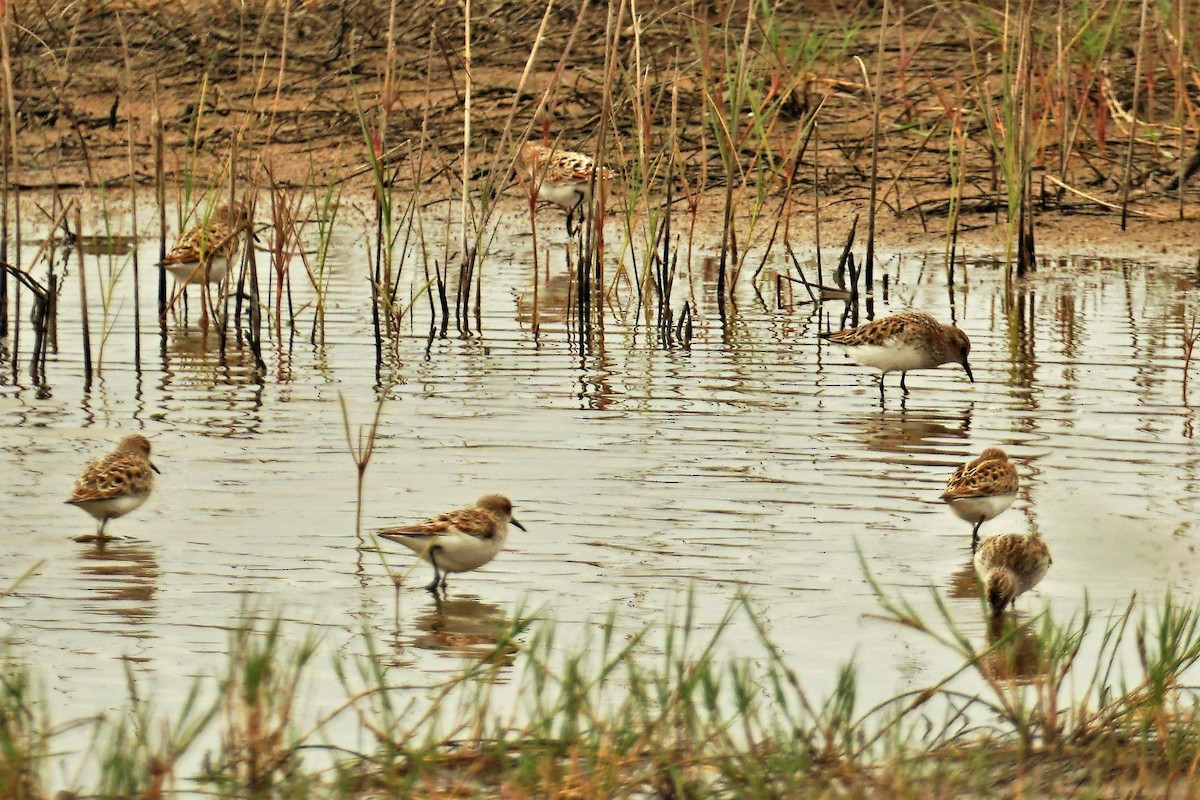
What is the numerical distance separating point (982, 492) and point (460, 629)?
2195mm

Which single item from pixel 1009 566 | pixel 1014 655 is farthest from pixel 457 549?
pixel 1014 655

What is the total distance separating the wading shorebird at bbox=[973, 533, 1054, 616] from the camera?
6578mm

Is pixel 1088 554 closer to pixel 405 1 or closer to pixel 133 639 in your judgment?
pixel 133 639

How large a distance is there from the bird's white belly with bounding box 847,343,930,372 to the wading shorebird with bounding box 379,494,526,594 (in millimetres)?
3951

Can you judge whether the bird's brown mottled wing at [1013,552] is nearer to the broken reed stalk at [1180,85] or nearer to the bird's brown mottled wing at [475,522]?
the bird's brown mottled wing at [475,522]

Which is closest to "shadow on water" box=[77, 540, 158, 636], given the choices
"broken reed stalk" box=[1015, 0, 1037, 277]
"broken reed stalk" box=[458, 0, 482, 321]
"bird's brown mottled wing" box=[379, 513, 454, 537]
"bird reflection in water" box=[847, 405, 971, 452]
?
"bird's brown mottled wing" box=[379, 513, 454, 537]

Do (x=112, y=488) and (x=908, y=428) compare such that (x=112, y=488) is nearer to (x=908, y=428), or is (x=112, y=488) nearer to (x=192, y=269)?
(x=908, y=428)

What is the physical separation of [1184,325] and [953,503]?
4.91 meters

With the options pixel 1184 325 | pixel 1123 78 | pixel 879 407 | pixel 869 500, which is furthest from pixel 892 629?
pixel 1123 78

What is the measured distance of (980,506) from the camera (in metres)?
7.69

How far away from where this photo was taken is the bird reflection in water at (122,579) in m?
6.70

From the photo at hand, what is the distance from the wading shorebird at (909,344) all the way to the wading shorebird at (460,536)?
3961 mm

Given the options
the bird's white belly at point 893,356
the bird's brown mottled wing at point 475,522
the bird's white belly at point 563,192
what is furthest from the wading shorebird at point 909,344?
the bird's white belly at point 563,192

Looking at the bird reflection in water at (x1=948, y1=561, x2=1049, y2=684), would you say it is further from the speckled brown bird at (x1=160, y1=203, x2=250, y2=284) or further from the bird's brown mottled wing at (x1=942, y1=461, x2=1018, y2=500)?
the speckled brown bird at (x1=160, y1=203, x2=250, y2=284)
